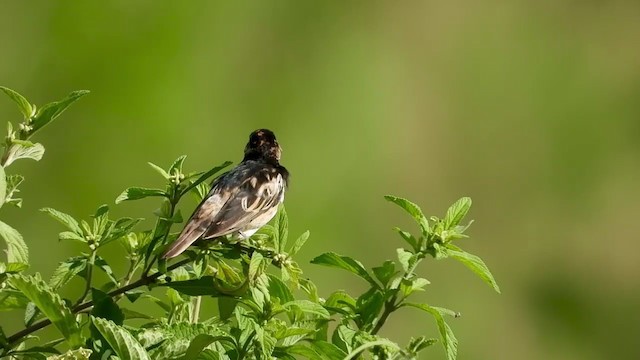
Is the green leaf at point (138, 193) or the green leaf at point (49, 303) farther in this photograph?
the green leaf at point (138, 193)

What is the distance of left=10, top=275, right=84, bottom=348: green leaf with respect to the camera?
A: 0.94m

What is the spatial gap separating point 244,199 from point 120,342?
2.54ft

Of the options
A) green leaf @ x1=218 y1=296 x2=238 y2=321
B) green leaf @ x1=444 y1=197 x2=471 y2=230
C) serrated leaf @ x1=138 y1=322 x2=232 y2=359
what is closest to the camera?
serrated leaf @ x1=138 y1=322 x2=232 y2=359

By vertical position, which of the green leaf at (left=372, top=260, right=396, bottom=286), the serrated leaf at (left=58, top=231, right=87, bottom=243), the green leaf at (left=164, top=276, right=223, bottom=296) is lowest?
the green leaf at (left=164, top=276, right=223, bottom=296)

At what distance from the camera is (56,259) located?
3402 mm

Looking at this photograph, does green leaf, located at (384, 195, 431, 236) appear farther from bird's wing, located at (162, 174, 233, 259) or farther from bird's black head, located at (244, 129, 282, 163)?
bird's black head, located at (244, 129, 282, 163)

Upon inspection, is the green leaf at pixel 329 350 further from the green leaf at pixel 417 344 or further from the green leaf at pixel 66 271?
the green leaf at pixel 66 271

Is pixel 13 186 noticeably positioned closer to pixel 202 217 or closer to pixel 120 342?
pixel 120 342

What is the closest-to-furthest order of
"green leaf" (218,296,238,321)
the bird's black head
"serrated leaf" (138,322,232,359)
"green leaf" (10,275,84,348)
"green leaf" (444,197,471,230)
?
"green leaf" (10,275,84,348), "serrated leaf" (138,322,232,359), "green leaf" (218,296,238,321), "green leaf" (444,197,471,230), the bird's black head

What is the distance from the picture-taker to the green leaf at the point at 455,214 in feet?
4.18

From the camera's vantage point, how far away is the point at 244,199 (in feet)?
5.65

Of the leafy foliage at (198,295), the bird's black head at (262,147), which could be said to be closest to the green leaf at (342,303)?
the leafy foliage at (198,295)

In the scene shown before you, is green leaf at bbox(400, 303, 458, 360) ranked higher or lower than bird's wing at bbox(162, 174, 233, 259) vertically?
lower

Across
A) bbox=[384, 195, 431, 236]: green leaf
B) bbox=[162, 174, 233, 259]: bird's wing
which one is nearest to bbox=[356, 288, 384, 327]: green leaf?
bbox=[384, 195, 431, 236]: green leaf
